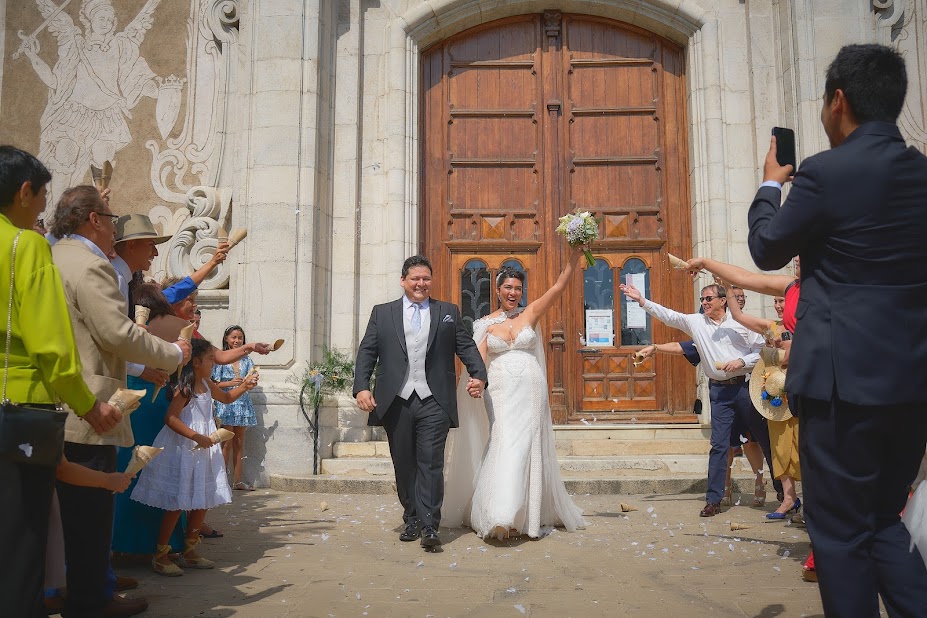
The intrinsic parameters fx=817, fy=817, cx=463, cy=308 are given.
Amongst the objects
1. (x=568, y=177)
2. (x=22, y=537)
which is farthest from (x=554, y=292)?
(x=568, y=177)

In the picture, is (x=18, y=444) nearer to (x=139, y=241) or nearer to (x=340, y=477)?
(x=139, y=241)

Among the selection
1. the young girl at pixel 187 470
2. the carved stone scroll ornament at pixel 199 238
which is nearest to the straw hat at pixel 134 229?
the young girl at pixel 187 470

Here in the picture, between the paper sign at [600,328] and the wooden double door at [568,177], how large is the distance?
0.05ft

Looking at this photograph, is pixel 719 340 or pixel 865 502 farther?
pixel 719 340

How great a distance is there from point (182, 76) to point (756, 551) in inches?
383

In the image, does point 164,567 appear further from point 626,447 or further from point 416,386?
point 626,447

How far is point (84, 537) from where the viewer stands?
3.75m

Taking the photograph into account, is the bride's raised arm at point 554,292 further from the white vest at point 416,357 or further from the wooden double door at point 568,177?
the wooden double door at point 568,177

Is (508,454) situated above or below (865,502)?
below

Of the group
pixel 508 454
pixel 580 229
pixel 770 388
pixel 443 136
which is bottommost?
pixel 508 454

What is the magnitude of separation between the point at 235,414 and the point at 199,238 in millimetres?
2664

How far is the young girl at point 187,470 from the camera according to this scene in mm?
5012

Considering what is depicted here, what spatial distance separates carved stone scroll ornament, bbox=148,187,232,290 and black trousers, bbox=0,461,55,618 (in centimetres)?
797

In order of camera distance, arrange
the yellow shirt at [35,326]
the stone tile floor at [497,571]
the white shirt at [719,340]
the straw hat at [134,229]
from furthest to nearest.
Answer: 1. the white shirt at [719,340]
2. the straw hat at [134,229]
3. the stone tile floor at [497,571]
4. the yellow shirt at [35,326]
